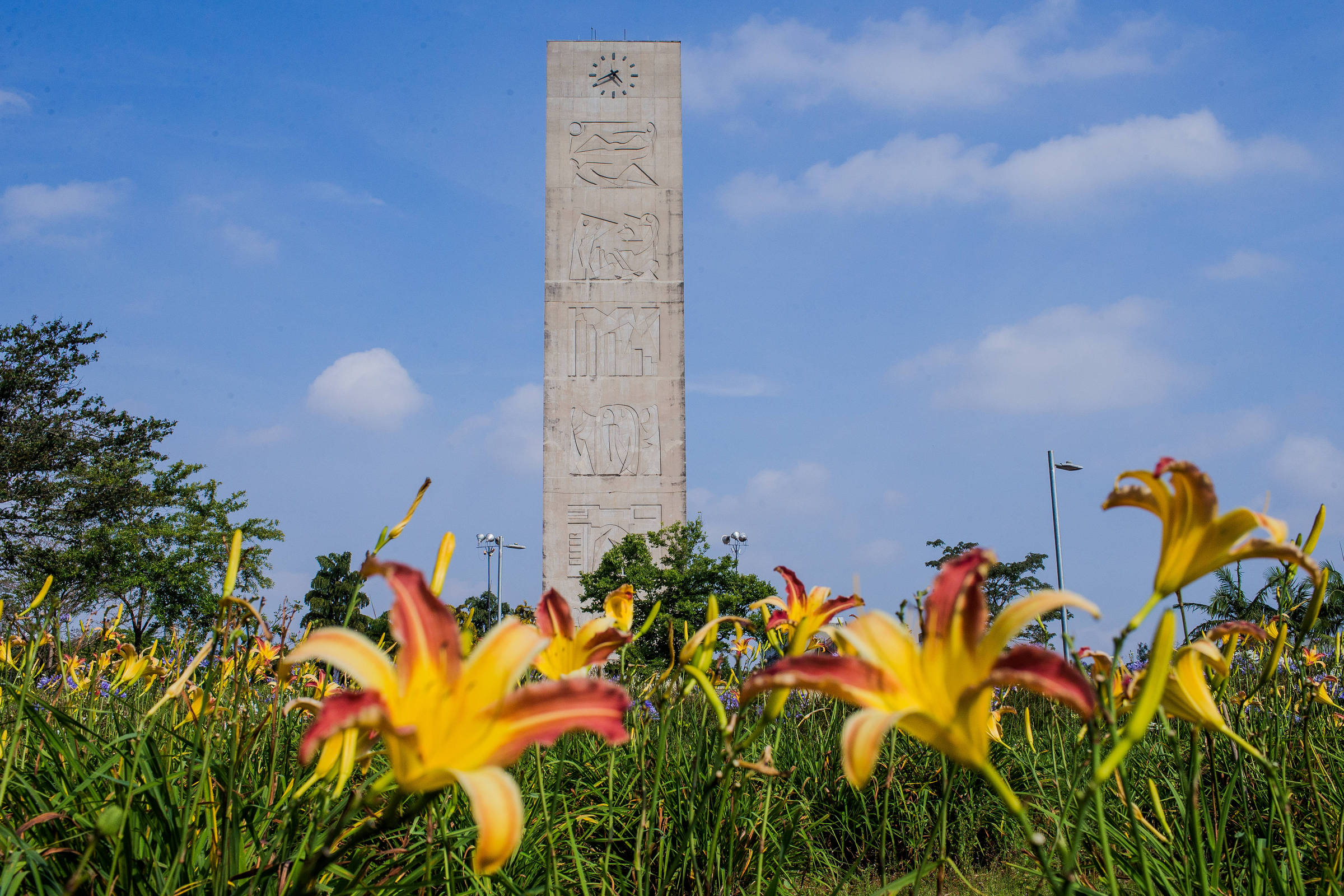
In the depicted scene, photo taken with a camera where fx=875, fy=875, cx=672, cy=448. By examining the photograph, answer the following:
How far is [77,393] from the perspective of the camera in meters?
19.3

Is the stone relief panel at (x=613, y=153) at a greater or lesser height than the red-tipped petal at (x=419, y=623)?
greater

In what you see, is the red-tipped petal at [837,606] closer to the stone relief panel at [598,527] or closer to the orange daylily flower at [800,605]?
the orange daylily flower at [800,605]

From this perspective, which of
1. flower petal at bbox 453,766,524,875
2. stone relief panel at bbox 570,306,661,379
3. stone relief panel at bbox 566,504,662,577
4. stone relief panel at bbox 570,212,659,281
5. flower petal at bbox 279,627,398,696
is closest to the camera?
flower petal at bbox 453,766,524,875

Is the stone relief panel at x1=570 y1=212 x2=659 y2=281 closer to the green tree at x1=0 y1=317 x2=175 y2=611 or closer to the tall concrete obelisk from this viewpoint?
the tall concrete obelisk

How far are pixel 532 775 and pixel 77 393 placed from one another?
A: 69.7ft

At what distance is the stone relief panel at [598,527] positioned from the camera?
50.3 feet

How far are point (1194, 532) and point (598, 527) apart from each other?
14.8 meters

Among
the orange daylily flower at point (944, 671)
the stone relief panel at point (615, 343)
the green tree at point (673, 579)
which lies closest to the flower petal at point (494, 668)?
the orange daylily flower at point (944, 671)

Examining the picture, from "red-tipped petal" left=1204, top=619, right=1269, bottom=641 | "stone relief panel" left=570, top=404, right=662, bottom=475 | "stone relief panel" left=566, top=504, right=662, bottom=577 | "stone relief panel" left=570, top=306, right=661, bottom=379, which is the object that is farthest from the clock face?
"red-tipped petal" left=1204, top=619, right=1269, bottom=641

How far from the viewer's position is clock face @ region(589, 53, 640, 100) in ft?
54.0

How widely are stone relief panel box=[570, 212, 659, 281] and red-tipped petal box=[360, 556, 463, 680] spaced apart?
1552cm

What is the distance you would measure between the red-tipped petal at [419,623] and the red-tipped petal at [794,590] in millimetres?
807

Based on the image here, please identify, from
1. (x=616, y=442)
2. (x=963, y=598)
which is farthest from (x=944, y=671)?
(x=616, y=442)

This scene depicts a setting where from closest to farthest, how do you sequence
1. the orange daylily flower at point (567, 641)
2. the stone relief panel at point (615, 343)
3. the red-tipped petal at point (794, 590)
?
the orange daylily flower at point (567, 641)
the red-tipped petal at point (794, 590)
the stone relief panel at point (615, 343)
